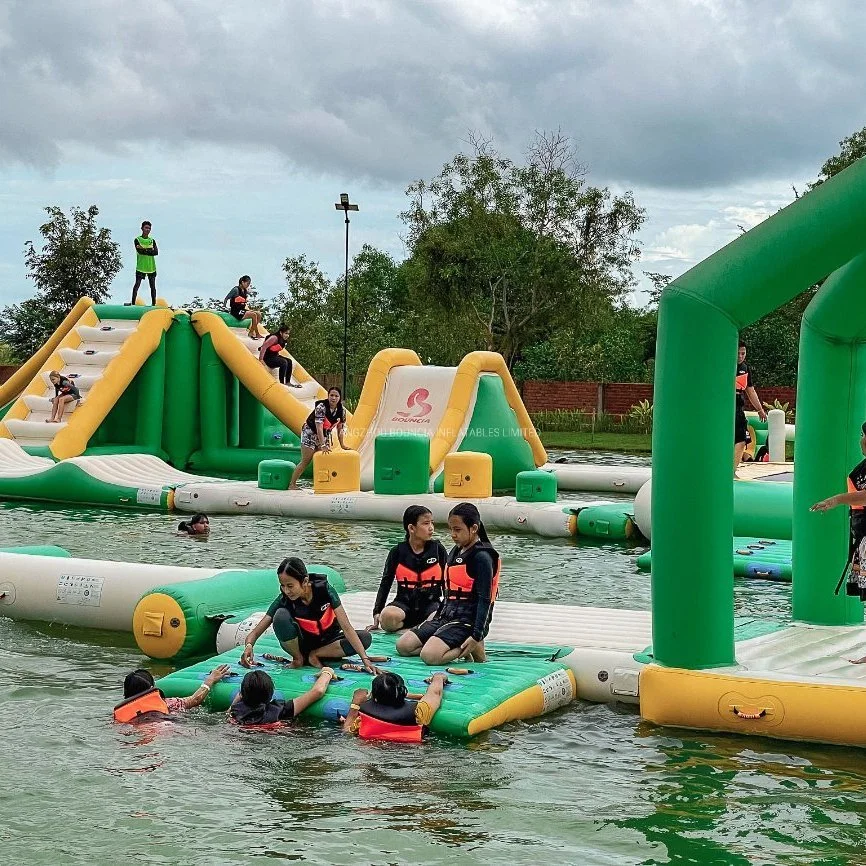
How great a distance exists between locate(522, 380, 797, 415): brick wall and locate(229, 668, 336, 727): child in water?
78.4 feet

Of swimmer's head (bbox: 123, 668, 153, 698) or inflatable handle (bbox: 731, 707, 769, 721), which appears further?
swimmer's head (bbox: 123, 668, 153, 698)

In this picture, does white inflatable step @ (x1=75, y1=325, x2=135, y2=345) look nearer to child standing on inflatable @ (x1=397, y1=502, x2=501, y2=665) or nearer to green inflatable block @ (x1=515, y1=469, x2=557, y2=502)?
green inflatable block @ (x1=515, y1=469, x2=557, y2=502)

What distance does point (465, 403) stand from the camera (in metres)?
15.7

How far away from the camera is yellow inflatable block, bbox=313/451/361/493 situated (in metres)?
14.2

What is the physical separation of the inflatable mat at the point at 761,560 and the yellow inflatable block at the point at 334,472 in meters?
4.60

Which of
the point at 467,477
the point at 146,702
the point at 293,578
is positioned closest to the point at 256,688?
the point at 146,702

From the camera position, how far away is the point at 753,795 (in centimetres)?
487

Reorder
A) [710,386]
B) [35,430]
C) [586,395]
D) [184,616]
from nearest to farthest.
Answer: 1. [710,386]
2. [184,616]
3. [35,430]
4. [586,395]

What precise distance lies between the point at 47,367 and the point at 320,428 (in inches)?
207

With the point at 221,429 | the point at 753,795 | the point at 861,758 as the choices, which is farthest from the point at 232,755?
the point at 221,429

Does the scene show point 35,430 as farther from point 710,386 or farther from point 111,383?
point 710,386

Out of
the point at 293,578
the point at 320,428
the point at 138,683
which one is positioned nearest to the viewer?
the point at 138,683

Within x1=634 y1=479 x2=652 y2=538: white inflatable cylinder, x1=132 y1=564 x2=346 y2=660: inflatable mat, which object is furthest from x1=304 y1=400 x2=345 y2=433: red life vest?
x1=132 y1=564 x2=346 y2=660: inflatable mat

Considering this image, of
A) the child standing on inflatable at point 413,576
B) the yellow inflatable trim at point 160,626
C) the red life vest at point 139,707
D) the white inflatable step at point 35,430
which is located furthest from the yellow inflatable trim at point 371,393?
the red life vest at point 139,707
